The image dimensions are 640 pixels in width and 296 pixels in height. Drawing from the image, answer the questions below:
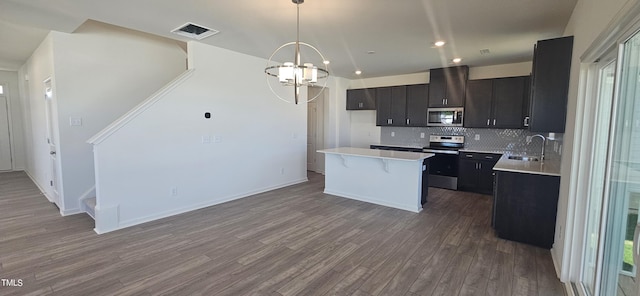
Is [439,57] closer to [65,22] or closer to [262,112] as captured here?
[262,112]

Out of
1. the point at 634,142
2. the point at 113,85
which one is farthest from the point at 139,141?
the point at 634,142

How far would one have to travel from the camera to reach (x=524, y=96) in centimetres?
492

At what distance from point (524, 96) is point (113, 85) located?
6.80 meters

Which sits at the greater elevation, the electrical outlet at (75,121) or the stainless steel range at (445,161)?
the electrical outlet at (75,121)

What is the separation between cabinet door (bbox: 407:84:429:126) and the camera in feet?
19.7

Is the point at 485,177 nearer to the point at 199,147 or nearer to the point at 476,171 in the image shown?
the point at 476,171

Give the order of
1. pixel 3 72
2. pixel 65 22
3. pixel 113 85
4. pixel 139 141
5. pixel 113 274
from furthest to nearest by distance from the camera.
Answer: pixel 3 72 → pixel 113 85 → pixel 139 141 → pixel 65 22 → pixel 113 274

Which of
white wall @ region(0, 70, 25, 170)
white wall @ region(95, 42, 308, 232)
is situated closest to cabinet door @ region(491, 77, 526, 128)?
white wall @ region(95, 42, 308, 232)

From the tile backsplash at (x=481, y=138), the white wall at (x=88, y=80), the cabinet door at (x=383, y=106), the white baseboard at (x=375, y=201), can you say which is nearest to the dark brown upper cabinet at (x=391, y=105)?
the cabinet door at (x=383, y=106)

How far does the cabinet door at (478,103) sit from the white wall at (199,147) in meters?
3.53

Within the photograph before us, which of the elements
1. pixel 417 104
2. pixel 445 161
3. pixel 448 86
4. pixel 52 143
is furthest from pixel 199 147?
pixel 448 86

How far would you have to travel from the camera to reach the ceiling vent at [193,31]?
352cm

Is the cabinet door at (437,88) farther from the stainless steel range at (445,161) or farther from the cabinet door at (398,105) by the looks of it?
the stainless steel range at (445,161)

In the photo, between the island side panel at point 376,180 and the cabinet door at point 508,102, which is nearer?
the island side panel at point 376,180
